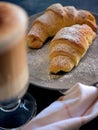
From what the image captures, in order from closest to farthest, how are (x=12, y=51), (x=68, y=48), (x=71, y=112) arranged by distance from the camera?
(x=12, y=51), (x=71, y=112), (x=68, y=48)

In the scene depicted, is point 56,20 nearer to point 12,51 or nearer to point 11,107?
point 11,107

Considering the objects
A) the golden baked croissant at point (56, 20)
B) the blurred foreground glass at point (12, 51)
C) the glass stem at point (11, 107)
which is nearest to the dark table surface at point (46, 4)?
the golden baked croissant at point (56, 20)

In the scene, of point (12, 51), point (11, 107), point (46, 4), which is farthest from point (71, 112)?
point (46, 4)

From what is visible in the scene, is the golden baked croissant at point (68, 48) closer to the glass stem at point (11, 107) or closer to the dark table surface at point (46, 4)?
the glass stem at point (11, 107)

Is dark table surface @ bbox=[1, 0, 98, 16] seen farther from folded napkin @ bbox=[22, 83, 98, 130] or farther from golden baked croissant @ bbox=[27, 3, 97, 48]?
folded napkin @ bbox=[22, 83, 98, 130]

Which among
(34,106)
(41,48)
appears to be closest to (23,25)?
(34,106)

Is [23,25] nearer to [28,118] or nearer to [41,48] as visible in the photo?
[28,118]
